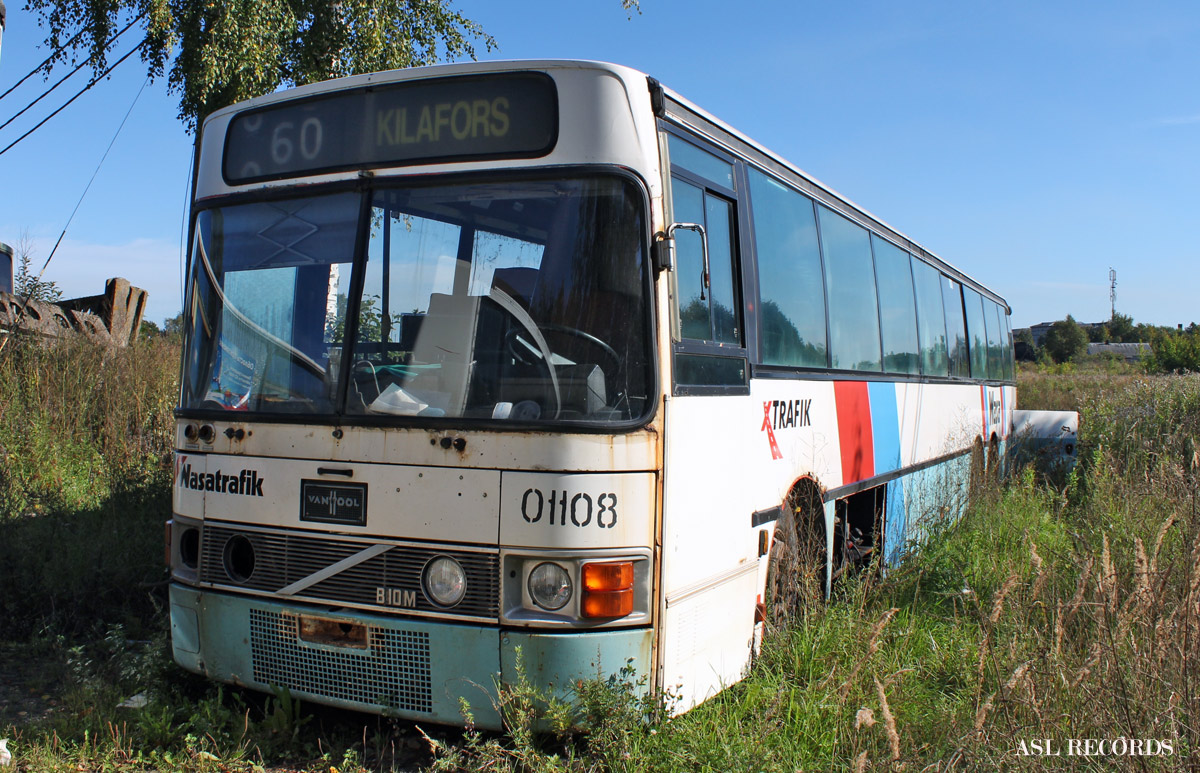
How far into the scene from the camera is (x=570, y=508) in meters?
3.49

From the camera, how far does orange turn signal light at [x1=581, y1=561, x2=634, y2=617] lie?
3502 mm

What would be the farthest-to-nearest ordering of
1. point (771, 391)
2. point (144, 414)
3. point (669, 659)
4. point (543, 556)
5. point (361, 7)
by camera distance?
point (361, 7), point (144, 414), point (771, 391), point (669, 659), point (543, 556)

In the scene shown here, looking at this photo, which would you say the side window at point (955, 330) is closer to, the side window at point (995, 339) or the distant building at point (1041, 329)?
the side window at point (995, 339)

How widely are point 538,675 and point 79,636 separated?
12.6ft

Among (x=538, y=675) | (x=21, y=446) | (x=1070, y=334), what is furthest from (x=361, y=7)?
(x=1070, y=334)

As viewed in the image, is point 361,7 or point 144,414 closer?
point 144,414

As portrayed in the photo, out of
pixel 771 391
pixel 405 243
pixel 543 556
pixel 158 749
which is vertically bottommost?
pixel 158 749

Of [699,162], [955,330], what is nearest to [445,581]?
[699,162]

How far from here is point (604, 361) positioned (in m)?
3.65

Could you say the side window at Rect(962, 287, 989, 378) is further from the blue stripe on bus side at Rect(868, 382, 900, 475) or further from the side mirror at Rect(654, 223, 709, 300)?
the side mirror at Rect(654, 223, 709, 300)

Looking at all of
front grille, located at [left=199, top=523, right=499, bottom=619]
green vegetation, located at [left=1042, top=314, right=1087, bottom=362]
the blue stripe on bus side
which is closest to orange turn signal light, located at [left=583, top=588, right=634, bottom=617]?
front grille, located at [left=199, top=523, right=499, bottom=619]

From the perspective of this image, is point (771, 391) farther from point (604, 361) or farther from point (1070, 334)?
point (1070, 334)

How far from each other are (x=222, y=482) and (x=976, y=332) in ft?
35.3

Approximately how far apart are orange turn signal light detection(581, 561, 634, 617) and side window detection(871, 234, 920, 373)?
15.2ft
